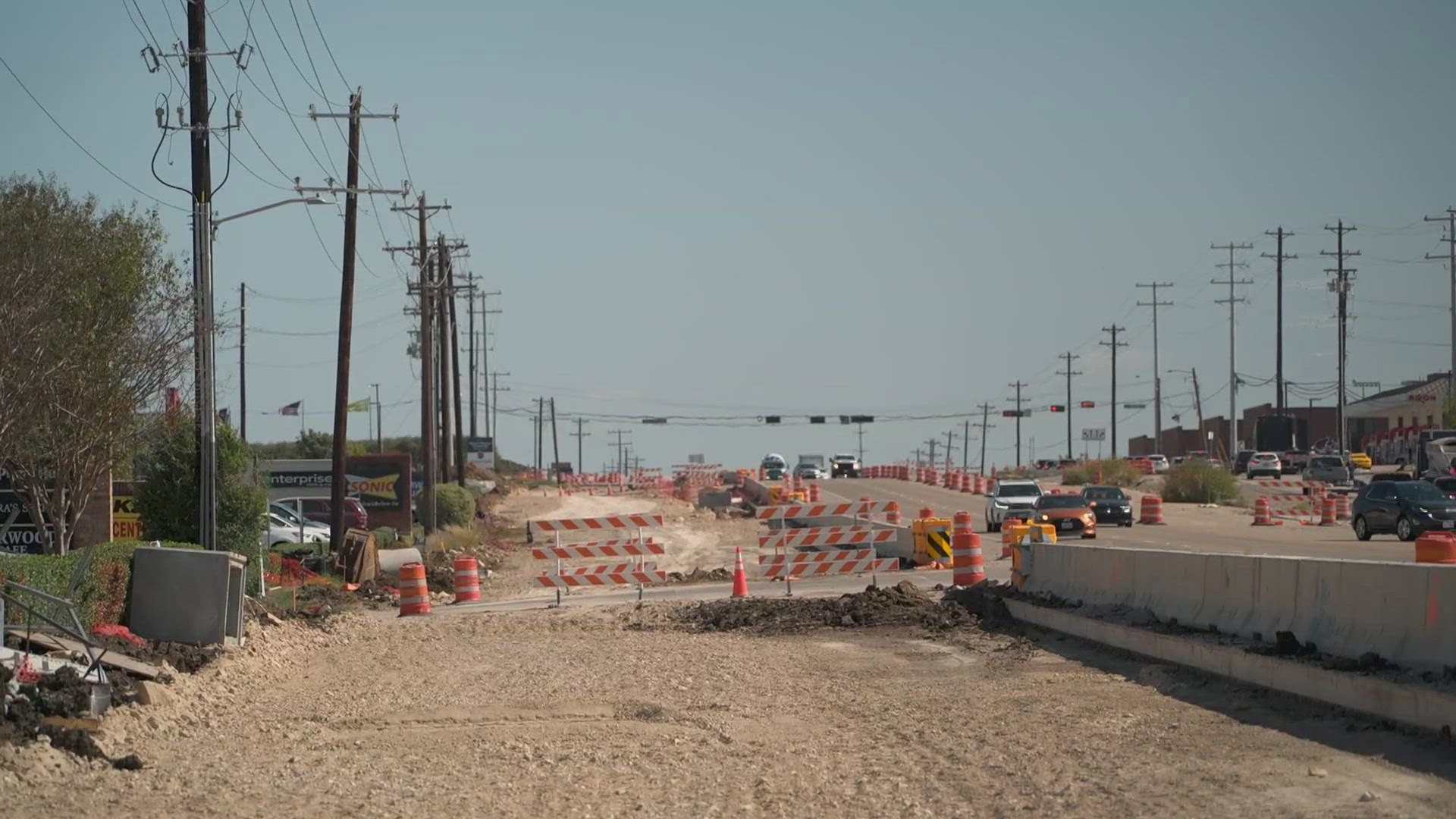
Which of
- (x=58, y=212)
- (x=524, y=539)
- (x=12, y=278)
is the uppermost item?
(x=58, y=212)

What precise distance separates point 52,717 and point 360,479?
1634 inches

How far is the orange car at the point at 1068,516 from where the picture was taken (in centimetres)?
4469

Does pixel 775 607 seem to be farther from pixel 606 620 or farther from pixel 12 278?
pixel 12 278

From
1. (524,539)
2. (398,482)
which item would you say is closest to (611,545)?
(398,482)

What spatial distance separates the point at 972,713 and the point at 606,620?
39.0ft

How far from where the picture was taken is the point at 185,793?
440 inches

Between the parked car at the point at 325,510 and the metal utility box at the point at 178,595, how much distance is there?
2787 centimetres

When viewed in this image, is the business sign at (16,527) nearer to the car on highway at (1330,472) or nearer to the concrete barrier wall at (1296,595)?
the concrete barrier wall at (1296,595)

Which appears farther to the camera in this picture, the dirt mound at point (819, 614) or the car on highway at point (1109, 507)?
the car on highway at point (1109, 507)

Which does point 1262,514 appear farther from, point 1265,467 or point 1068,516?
point 1265,467

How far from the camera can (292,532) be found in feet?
142

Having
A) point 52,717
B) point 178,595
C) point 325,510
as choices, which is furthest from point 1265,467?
point 52,717

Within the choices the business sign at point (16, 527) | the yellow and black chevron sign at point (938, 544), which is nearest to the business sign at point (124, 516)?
the business sign at point (16, 527)

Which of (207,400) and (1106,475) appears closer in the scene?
(207,400)
